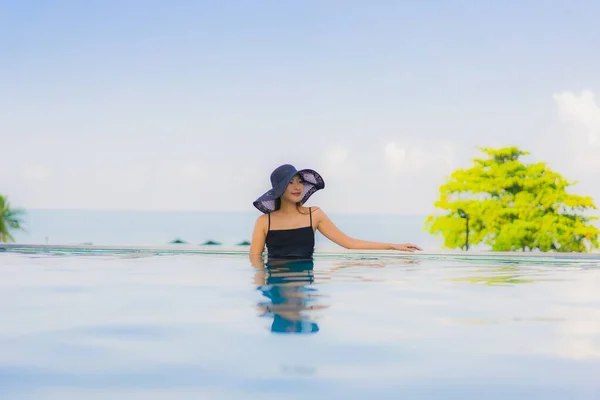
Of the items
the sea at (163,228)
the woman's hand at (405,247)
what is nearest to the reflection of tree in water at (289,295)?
the woman's hand at (405,247)

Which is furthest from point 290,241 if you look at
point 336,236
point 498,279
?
point 498,279

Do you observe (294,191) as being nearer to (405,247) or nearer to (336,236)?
(336,236)

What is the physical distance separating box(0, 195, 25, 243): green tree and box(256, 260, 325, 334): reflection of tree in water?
17314mm

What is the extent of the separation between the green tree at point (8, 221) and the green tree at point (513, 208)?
1468 centimetres

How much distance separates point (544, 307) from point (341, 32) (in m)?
37.9

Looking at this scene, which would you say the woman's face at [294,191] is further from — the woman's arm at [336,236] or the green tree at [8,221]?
the green tree at [8,221]

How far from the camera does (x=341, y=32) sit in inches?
1623

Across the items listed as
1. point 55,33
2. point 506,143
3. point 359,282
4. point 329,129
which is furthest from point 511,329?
point 329,129

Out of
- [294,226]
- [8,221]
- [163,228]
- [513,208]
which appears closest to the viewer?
[294,226]

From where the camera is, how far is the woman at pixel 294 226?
6441 mm

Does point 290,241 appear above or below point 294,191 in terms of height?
below

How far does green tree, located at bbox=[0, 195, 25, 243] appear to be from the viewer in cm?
2194

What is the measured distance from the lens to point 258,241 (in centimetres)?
657

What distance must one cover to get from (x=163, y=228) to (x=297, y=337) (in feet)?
344
